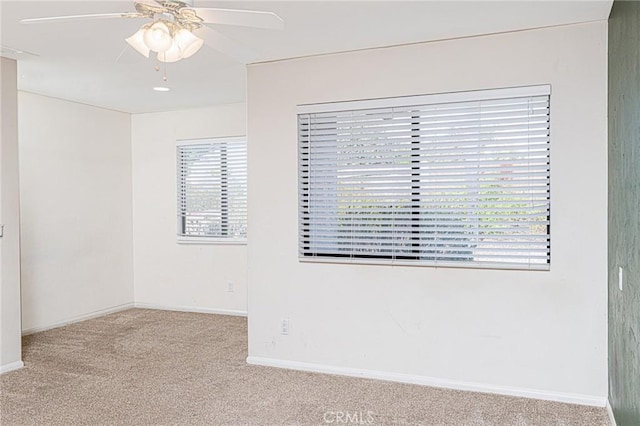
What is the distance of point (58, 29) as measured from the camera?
129 inches

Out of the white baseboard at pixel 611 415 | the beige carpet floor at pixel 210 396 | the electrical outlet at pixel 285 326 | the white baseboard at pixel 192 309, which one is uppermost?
the electrical outlet at pixel 285 326

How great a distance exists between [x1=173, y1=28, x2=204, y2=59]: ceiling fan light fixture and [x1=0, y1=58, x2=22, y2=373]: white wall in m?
2.22

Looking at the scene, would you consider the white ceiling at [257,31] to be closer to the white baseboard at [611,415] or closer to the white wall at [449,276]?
the white wall at [449,276]

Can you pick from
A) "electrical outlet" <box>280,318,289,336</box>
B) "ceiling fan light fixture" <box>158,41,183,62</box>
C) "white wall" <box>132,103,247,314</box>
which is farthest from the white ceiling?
"electrical outlet" <box>280,318,289,336</box>

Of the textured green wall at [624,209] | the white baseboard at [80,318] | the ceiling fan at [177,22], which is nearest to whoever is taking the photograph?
the textured green wall at [624,209]

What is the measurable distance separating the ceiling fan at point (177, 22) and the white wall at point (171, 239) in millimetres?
3277

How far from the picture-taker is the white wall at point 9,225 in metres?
3.94

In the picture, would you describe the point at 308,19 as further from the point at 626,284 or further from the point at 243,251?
the point at 243,251

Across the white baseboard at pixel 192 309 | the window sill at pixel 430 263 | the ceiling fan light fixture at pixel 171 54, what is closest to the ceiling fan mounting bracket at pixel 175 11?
the ceiling fan light fixture at pixel 171 54

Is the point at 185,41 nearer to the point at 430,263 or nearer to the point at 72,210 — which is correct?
the point at 430,263

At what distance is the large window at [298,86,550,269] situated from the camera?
3.35 m

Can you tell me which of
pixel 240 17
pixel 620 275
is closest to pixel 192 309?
pixel 240 17

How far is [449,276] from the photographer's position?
11.7 ft

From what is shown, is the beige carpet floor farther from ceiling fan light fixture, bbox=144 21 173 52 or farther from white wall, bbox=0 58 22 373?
ceiling fan light fixture, bbox=144 21 173 52
